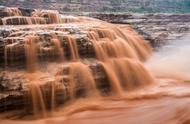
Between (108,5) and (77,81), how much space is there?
19.7 meters

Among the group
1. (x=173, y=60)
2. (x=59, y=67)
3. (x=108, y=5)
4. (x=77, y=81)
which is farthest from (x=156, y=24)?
(x=108, y=5)

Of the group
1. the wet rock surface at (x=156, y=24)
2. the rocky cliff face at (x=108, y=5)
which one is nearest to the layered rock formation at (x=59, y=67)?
Result: the wet rock surface at (x=156, y=24)

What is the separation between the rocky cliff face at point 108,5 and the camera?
84.6 ft

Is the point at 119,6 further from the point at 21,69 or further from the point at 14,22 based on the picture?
the point at 21,69

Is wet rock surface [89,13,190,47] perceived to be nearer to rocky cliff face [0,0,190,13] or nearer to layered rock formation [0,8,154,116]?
layered rock formation [0,8,154,116]

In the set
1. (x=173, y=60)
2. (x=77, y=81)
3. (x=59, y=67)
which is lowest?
(x=173, y=60)

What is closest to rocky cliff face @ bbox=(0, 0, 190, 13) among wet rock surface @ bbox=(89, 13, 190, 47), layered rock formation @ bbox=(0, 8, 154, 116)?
wet rock surface @ bbox=(89, 13, 190, 47)

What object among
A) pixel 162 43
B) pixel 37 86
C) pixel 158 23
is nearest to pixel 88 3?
pixel 158 23

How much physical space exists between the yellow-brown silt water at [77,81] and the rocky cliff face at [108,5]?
15.2 metres

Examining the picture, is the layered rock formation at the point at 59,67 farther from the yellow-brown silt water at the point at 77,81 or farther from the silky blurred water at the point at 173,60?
the silky blurred water at the point at 173,60

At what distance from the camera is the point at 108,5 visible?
2806cm

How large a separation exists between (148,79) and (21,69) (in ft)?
13.0

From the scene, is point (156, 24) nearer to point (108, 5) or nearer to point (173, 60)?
point (173, 60)

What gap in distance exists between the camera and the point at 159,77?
11984mm
